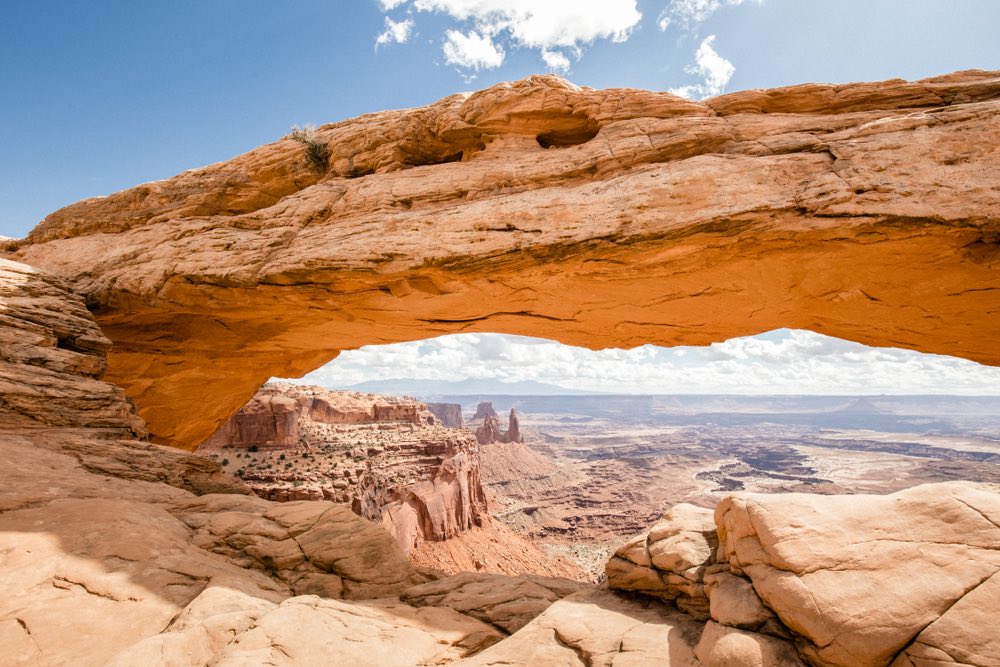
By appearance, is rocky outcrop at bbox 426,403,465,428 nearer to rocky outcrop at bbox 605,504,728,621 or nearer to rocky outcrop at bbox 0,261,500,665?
rocky outcrop at bbox 0,261,500,665

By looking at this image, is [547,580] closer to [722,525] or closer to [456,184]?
[722,525]

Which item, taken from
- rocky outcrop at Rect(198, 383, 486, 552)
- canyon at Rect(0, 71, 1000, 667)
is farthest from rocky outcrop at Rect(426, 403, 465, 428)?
canyon at Rect(0, 71, 1000, 667)

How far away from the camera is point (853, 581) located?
4.57 meters

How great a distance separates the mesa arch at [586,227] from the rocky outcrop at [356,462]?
13.8 meters

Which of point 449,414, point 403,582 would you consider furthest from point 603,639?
point 449,414

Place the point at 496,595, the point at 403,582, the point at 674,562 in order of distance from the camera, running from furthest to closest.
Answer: the point at 403,582
the point at 496,595
the point at 674,562

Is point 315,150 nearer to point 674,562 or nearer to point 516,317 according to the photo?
point 516,317

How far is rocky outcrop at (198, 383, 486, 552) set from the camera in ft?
83.8

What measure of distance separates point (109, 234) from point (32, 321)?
487 centimetres

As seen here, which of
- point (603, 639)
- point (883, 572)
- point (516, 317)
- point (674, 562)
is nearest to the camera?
point (883, 572)

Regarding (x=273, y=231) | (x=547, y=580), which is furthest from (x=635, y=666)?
(x=273, y=231)

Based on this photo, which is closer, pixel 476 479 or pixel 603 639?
pixel 603 639

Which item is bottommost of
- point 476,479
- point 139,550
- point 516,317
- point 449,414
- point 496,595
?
point 449,414

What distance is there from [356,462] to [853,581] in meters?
29.3
